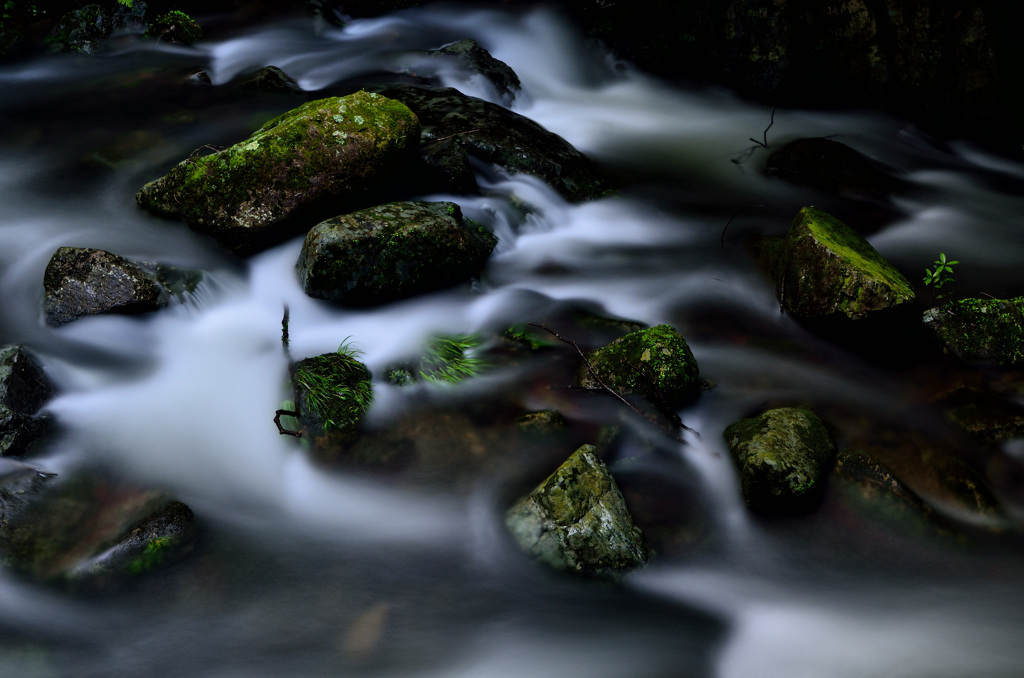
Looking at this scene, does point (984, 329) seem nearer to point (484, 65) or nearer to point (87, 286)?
point (87, 286)

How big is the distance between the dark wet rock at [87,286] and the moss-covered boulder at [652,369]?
3.31 metres

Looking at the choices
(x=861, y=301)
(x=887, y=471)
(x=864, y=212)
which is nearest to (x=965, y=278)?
(x=864, y=212)

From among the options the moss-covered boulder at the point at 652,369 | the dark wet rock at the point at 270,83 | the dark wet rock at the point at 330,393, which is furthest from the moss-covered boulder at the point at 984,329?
the dark wet rock at the point at 270,83

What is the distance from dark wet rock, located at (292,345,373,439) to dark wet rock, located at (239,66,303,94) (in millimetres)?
5000

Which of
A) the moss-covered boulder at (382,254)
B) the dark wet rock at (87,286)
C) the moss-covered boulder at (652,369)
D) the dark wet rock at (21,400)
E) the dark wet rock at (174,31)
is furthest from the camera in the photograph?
the dark wet rock at (174,31)

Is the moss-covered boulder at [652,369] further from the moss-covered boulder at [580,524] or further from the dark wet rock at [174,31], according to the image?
the dark wet rock at [174,31]

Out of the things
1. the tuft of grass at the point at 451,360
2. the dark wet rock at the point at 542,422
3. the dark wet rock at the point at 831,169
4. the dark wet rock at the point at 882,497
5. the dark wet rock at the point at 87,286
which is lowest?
the dark wet rock at the point at 87,286

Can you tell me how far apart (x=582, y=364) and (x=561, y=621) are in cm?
182

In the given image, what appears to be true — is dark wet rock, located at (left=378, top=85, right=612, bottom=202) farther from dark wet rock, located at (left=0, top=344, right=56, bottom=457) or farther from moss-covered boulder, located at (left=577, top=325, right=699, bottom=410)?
dark wet rock, located at (left=0, top=344, right=56, bottom=457)

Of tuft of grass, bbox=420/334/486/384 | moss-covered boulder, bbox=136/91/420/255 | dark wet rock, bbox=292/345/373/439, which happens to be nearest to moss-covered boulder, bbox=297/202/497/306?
moss-covered boulder, bbox=136/91/420/255

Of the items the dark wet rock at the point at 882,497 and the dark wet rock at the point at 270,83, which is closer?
the dark wet rock at the point at 882,497

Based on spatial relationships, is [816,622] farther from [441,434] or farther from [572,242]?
[572,242]

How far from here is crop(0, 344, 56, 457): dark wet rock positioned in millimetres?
3752

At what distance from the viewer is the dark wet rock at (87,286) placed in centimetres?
465
